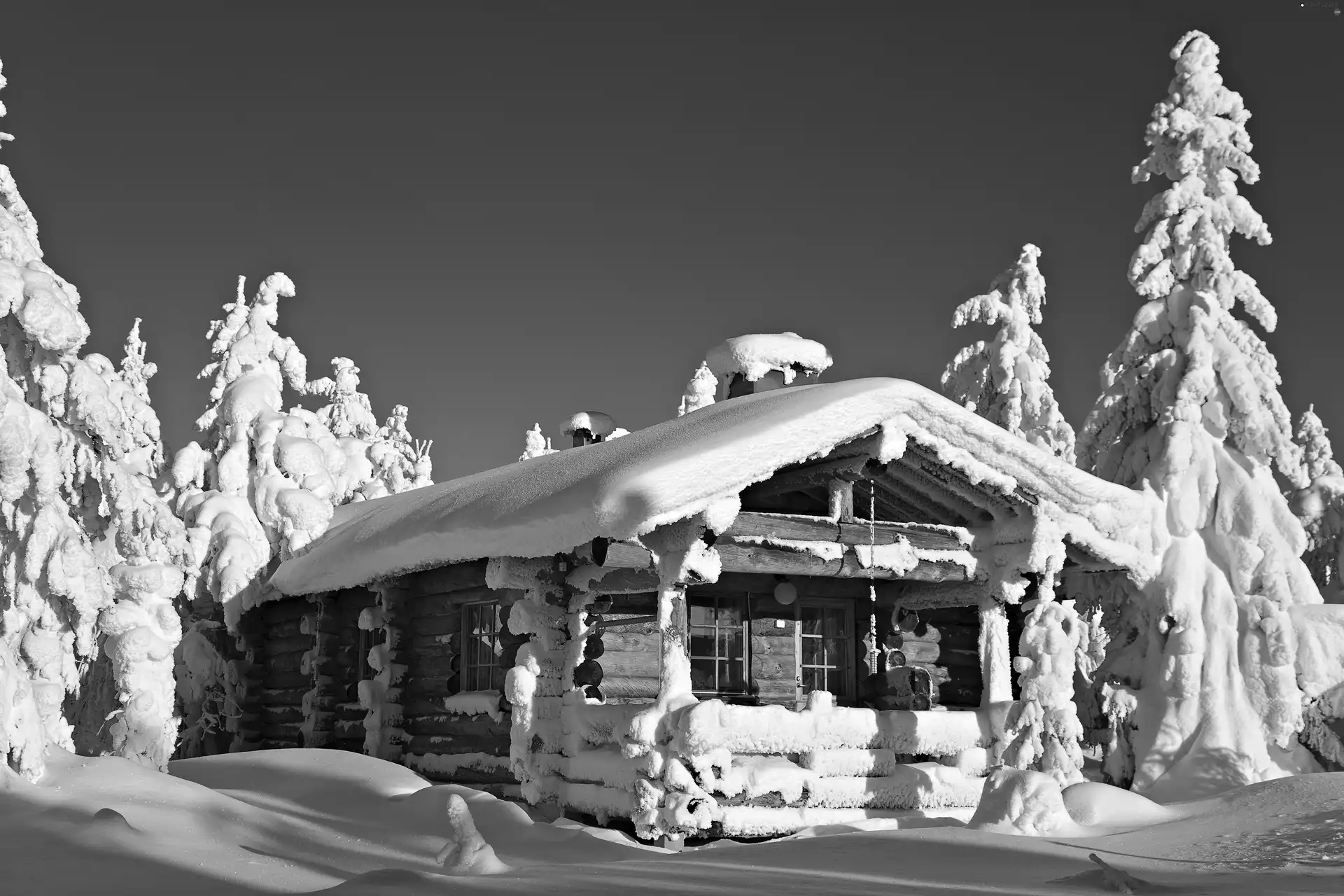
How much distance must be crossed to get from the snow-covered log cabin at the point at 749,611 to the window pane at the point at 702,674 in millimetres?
31

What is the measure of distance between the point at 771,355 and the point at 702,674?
4391 mm

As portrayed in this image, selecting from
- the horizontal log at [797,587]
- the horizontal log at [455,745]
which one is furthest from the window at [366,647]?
the horizontal log at [797,587]

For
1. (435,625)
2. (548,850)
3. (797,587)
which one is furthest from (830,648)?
(548,850)

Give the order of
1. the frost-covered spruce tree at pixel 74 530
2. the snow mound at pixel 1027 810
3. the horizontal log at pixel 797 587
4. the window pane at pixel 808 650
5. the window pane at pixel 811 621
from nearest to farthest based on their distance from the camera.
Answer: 1. the snow mound at pixel 1027 810
2. the frost-covered spruce tree at pixel 74 530
3. the horizontal log at pixel 797 587
4. the window pane at pixel 811 621
5. the window pane at pixel 808 650

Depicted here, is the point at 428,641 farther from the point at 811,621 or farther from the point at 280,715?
the point at 280,715

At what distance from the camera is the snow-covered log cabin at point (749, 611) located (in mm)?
12305

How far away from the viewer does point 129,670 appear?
15594 millimetres

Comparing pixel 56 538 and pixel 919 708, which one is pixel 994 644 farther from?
pixel 56 538

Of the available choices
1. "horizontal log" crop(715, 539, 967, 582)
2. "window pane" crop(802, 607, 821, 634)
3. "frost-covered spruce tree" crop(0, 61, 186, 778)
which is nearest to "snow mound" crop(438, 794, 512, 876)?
"horizontal log" crop(715, 539, 967, 582)

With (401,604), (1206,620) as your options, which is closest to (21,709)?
(401,604)

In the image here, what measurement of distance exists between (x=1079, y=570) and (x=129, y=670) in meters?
11.6

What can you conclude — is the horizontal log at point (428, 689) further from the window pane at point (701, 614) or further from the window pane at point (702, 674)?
the window pane at point (701, 614)

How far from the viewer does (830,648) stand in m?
16.4

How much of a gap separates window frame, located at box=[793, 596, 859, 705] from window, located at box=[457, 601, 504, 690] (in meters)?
3.79
